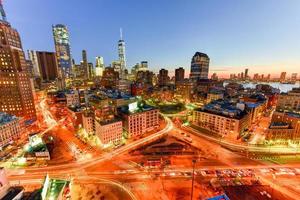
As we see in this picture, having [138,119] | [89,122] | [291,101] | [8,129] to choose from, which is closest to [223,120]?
[138,119]

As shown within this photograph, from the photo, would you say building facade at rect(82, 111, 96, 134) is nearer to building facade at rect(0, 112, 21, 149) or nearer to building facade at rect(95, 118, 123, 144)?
building facade at rect(95, 118, 123, 144)

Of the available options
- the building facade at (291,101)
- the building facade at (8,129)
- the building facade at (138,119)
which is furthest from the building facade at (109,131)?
the building facade at (291,101)

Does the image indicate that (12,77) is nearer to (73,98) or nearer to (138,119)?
(73,98)

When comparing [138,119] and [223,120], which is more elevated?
[138,119]

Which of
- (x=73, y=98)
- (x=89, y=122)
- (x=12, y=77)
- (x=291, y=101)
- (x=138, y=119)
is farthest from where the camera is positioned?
(x=73, y=98)

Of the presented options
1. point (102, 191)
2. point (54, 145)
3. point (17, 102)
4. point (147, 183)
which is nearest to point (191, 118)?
point (147, 183)

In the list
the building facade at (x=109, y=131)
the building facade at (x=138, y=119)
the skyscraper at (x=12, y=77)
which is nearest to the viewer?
the building facade at (x=109, y=131)

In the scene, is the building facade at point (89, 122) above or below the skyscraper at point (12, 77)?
below

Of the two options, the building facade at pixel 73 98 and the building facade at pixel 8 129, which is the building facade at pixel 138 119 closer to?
the building facade at pixel 8 129

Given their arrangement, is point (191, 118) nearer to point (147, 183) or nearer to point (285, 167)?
point (285, 167)
